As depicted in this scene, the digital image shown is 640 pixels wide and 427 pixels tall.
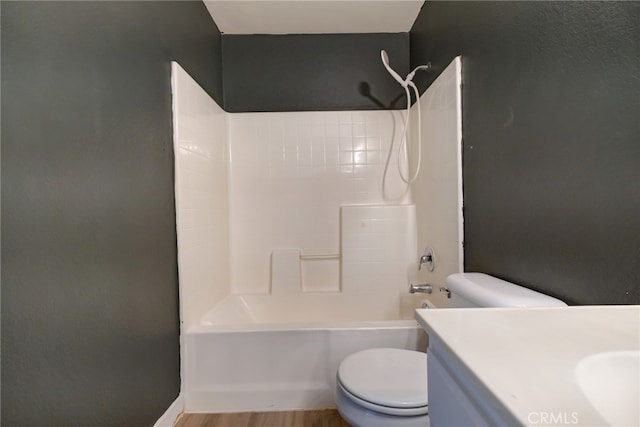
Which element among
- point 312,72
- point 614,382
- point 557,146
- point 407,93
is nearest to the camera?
point 614,382

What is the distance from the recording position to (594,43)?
27.9 inches

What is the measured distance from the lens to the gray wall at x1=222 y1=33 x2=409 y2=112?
2256 millimetres

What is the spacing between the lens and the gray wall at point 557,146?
638mm

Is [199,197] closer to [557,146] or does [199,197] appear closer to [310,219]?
[310,219]

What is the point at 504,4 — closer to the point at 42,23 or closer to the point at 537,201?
the point at 537,201

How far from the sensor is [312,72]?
2.28m

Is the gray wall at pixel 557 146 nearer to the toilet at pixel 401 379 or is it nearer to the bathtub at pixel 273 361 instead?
the toilet at pixel 401 379

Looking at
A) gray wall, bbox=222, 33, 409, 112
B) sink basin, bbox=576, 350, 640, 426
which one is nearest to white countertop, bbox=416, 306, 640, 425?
sink basin, bbox=576, 350, 640, 426

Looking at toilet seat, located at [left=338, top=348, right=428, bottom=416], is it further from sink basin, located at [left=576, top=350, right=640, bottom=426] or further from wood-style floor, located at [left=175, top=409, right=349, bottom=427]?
sink basin, located at [left=576, top=350, right=640, bottom=426]

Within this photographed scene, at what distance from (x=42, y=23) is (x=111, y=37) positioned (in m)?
0.27

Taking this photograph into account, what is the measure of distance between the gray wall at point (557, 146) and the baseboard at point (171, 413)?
4.95 feet

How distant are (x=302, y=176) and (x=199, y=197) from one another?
2.76 ft

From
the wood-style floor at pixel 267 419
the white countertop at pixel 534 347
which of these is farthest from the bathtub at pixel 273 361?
the white countertop at pixel 534 347

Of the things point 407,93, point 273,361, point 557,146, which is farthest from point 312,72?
point 273,361
